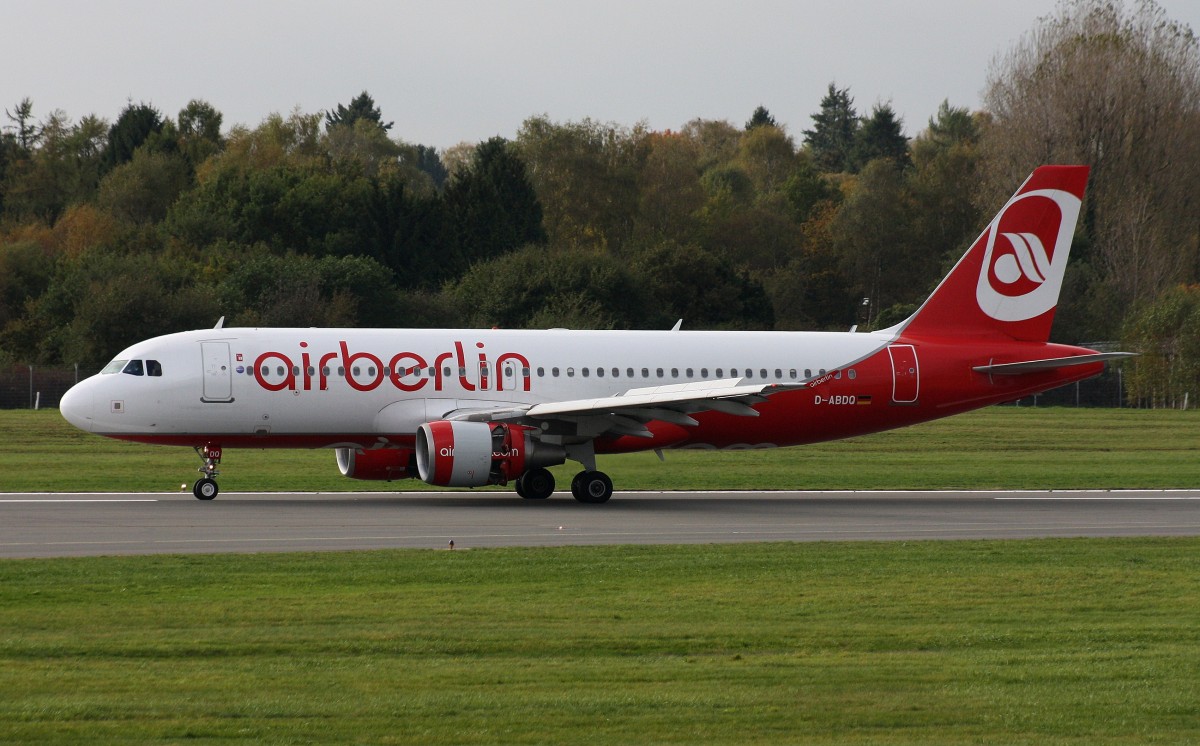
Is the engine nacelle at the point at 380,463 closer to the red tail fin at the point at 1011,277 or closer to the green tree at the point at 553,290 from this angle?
the red tail fin at the point at 1011,277

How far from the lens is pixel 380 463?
102ft

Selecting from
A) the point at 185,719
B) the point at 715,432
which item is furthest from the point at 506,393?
the point at 185,719

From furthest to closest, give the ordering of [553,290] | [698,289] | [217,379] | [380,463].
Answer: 1. [698,289]
2. [553,290]
3. [380,463]
4. [217,379]

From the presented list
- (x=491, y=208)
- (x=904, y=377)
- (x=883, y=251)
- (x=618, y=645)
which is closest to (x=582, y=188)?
(x=491, y=208)

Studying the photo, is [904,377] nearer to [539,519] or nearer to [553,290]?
[539,519]

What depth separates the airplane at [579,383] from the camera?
2988 centimetres

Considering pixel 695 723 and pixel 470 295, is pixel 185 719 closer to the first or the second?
pixel 695 723

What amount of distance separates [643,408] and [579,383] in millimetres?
2507

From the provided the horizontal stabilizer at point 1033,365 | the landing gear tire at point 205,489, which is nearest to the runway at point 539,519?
the landing gear tire at point 205,489

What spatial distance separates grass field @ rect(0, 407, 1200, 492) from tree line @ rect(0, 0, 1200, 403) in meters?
17.8

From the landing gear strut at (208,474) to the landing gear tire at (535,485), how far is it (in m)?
6.06

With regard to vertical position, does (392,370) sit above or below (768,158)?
below

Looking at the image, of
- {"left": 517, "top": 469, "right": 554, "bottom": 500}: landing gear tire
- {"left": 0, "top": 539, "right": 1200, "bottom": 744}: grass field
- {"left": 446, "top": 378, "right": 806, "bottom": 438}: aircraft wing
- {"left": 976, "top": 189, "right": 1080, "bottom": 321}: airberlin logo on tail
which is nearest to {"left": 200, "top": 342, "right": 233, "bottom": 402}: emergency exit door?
{"left": 446, "top": 378, "right": 806, "bottom": 438}: aircraft wing

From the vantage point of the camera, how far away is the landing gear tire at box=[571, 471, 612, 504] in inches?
1210
